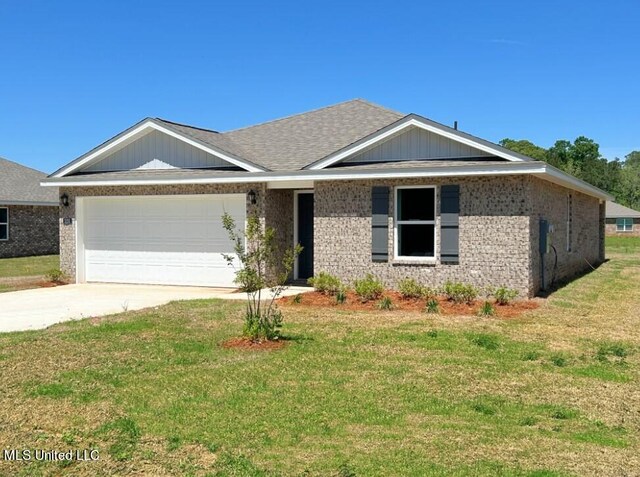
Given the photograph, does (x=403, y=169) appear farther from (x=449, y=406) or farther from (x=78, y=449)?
(x=78, y=449)

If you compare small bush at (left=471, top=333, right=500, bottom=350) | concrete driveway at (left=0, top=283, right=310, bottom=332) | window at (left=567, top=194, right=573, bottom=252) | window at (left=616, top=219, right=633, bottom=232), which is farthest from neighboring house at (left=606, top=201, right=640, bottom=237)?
small bush at (left=471, top=333, right=500, bottom=350)

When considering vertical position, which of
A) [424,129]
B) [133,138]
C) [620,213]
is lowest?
[620,213]

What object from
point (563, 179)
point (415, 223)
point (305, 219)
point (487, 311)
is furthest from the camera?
point (305, 219)

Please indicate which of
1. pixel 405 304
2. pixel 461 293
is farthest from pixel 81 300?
pixel 461 293

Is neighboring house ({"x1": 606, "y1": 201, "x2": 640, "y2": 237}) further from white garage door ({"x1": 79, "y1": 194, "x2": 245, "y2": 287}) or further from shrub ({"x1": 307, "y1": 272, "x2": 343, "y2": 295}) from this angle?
shrub ({"x1": 307, "y1": 272, "x2": 343, "y2": 295})

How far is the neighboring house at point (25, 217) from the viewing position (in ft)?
92.3

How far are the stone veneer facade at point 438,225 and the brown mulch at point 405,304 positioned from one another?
0.54m

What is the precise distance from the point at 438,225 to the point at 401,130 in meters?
2.37

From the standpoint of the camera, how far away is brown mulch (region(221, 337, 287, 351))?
8688mm

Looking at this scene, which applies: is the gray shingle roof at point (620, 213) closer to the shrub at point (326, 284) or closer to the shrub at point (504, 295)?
the shrub at point (504, 295)

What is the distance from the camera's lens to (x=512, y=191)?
43.1 ft

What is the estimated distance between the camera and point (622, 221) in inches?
2349

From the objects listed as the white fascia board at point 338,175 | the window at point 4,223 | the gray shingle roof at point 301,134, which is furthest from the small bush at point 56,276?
the window at point 4,223

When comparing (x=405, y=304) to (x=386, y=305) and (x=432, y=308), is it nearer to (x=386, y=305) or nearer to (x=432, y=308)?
(x=386, y=305)
